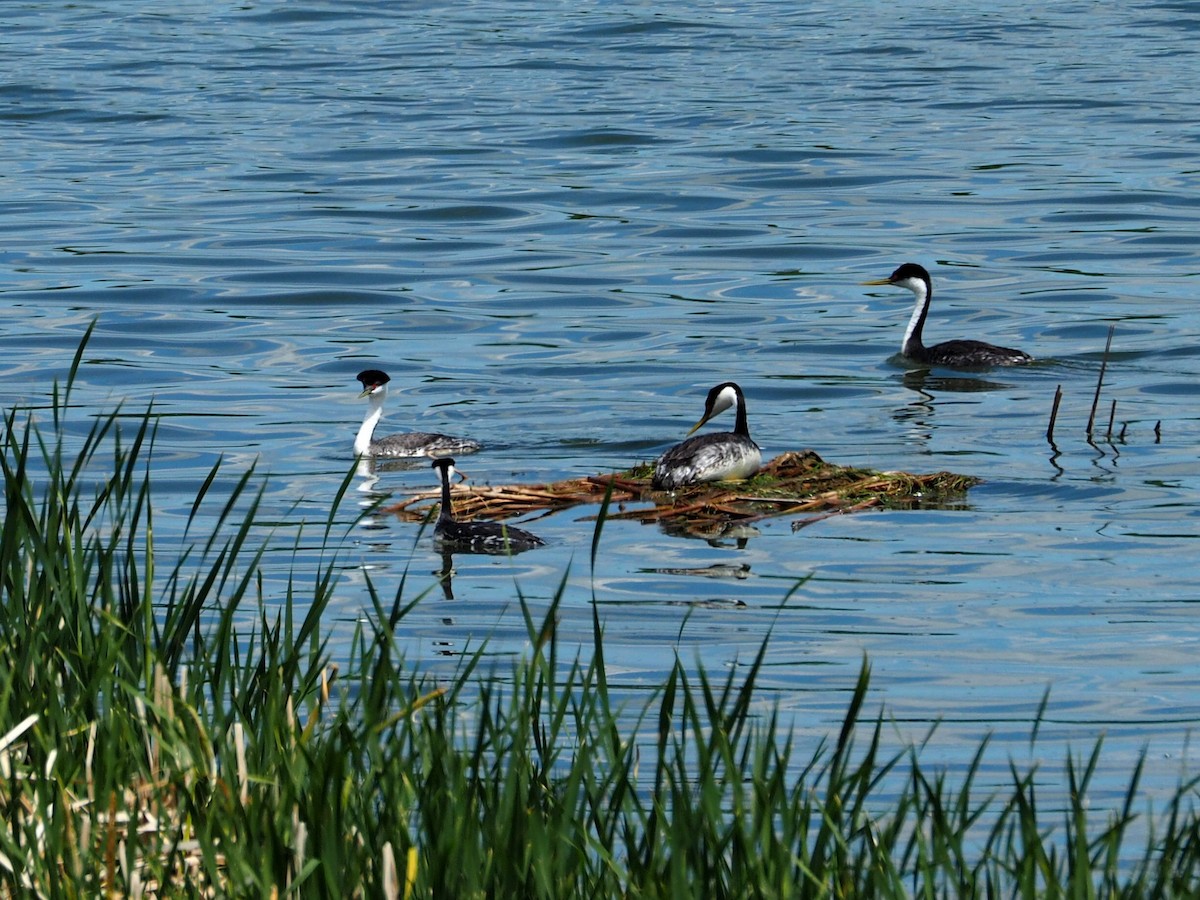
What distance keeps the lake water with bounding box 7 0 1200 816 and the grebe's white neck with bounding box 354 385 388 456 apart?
0.17 m

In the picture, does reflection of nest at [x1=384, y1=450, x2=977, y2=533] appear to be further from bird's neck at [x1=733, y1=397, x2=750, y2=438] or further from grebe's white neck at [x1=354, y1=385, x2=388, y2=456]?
grebe's white neck at [x1=354, y1=385, x2=388, y2=456]

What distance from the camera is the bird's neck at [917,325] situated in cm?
1883

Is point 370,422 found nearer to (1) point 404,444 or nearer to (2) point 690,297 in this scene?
(1) point 404,444

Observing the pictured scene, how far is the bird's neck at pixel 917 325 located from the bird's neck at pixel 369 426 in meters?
5.10

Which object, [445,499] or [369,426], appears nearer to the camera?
[445,499]

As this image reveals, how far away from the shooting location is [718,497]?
12.3 metres

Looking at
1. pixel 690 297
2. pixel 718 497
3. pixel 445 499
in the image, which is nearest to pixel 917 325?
pixel 690 297

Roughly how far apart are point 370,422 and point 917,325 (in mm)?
6310

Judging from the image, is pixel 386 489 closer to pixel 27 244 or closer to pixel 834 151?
pixel 27 244

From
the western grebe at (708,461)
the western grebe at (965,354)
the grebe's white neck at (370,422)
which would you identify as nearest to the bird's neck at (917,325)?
the western grebe at (965,354)

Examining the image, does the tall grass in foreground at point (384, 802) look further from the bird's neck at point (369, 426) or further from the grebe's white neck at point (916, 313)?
the grebe's white neck at point (916, 313)

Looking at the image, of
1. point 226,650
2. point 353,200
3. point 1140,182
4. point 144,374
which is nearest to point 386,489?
point 144,374

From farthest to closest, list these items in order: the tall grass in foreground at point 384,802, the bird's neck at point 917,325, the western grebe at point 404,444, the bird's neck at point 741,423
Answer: the bird's neck at point 917,325
the western grebe at point 404,444
the bird's neck at point 741,423
the tall grass in foreground at point 384,802

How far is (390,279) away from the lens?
22828 mm
